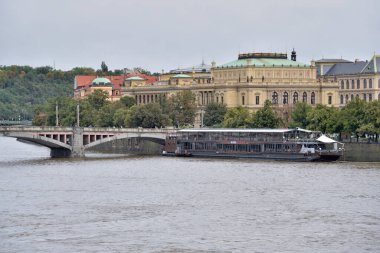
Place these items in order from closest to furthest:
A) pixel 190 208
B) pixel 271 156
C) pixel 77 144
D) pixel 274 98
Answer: pixel 190 208, pixel 271 156, pixel 77 144, pixel 274 98

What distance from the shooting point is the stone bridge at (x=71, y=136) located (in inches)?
5285

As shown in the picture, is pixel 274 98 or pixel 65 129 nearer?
pixel 65 129

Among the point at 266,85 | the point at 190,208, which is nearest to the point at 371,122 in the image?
the point at 266,85

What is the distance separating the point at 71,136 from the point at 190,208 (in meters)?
58.5

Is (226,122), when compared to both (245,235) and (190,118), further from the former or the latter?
(245,235)

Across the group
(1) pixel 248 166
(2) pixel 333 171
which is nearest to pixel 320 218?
(2) pixel 333 171

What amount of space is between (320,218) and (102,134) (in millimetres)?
67787

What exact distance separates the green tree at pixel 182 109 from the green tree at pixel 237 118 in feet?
40.5

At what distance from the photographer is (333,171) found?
4400 inches

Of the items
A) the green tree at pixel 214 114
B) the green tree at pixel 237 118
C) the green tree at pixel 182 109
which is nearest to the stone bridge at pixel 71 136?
the green tree at pixel 237 118

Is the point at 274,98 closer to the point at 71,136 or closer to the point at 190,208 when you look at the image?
the point at 71,136

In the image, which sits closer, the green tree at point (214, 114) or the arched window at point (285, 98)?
the green tree at point (214, 114)

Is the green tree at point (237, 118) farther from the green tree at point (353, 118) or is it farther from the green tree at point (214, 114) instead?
the green tree at point (353, 118)

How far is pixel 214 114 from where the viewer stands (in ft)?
608
